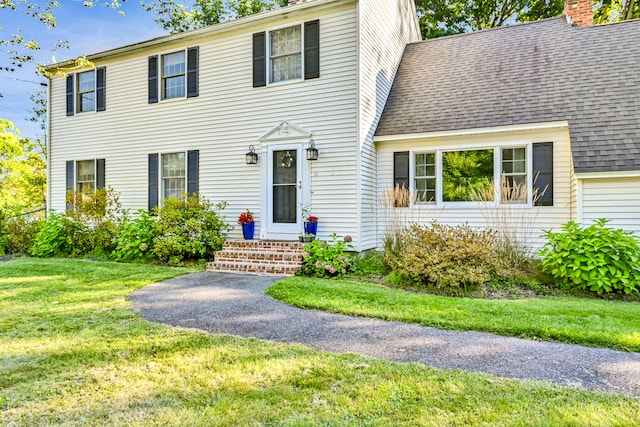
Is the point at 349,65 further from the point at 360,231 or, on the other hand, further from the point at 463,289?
the point at 463,289

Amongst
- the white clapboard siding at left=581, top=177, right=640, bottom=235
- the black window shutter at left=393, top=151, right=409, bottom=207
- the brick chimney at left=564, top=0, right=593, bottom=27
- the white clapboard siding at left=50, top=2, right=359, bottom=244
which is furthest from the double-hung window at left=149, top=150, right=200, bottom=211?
the brick chimney at left=564, top=0, right=593, bottom=27

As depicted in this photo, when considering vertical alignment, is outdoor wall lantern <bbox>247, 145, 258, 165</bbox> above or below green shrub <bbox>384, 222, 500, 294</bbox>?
above

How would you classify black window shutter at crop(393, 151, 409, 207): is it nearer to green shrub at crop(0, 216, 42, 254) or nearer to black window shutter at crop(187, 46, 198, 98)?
black window shutter at crop(187, 46, 198, 98)

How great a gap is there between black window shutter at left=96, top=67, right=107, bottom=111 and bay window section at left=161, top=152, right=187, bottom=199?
108 inches

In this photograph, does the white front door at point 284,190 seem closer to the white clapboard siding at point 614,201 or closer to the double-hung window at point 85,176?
the white clapboard siding at point 614,201

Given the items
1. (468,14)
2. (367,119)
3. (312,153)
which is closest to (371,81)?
(367,119)

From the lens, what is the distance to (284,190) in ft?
28.5

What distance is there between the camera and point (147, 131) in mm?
10258

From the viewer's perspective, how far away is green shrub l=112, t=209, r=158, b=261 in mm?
8648

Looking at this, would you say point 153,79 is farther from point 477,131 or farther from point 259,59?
point 477,131

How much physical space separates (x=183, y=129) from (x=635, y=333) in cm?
963

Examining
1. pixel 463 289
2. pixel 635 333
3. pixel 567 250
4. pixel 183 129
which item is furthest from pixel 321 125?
pixel 635 333

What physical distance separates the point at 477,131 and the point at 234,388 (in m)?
7.26

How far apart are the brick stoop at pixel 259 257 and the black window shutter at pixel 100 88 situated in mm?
6203
